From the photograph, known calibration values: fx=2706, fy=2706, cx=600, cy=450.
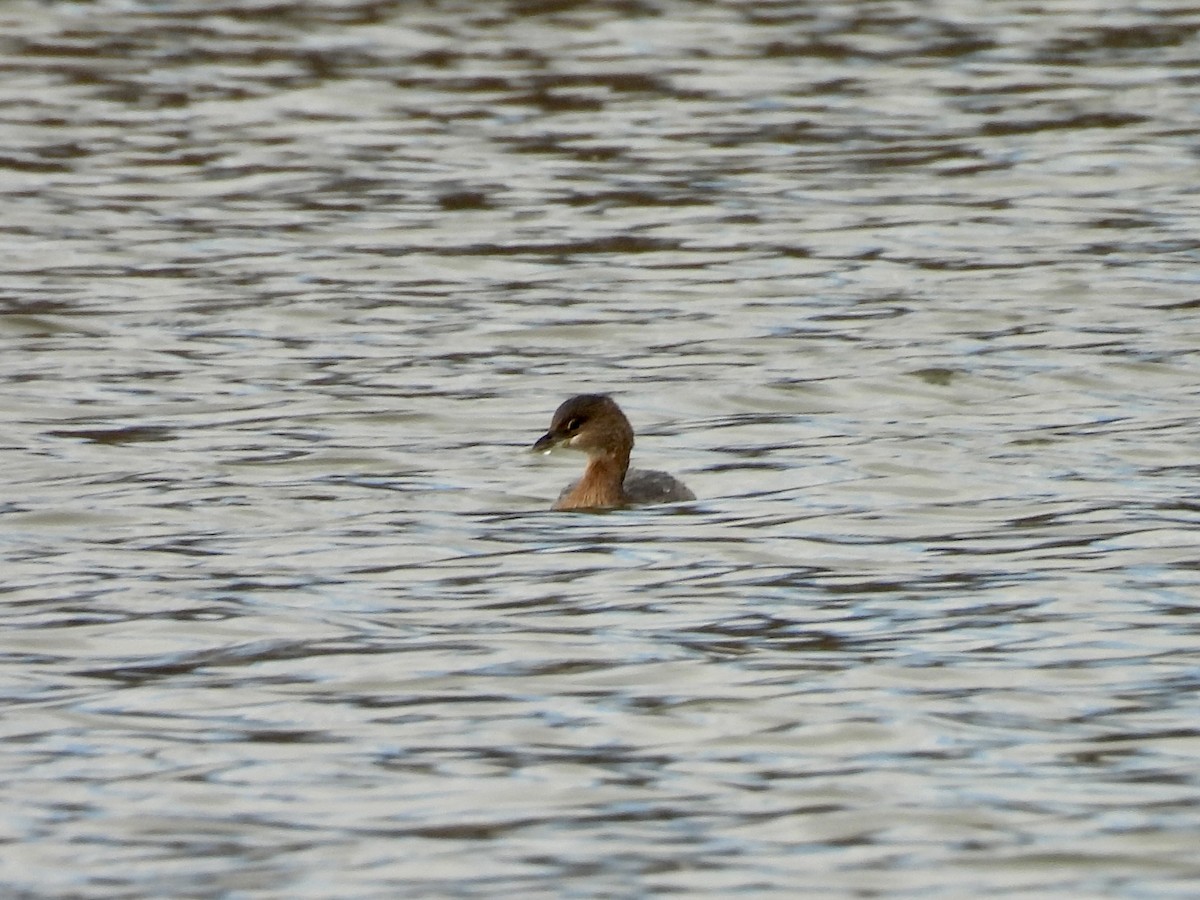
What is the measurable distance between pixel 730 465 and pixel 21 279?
6.01 meters

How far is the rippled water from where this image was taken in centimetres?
733

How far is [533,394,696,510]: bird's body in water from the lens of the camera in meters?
11.6

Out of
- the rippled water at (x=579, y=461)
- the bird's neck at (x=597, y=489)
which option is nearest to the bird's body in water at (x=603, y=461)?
the bird's neck at (x=597, y=489)

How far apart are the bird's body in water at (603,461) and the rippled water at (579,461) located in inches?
7.4

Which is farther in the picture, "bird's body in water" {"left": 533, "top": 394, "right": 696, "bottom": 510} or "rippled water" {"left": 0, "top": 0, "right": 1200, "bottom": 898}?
"bird's body in water" {"left": 533, "top": 394, "right": 696, "bottom": 510}

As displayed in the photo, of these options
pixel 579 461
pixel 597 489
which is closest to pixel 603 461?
pixel 597 489

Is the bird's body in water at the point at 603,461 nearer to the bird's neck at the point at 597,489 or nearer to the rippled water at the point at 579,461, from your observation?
the bird's neck at the point at 597,489

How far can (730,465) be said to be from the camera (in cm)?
A: 1242

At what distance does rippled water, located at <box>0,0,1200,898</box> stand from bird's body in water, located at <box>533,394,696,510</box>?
19 centimetres

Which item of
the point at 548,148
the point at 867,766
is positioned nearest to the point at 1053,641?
the point at 867,766

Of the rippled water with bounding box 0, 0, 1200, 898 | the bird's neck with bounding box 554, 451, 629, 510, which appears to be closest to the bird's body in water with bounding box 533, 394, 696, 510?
the bird's neck with bounding box 554, 451, 629, 510

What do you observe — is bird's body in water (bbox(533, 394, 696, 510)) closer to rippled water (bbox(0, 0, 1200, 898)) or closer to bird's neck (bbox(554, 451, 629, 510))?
bird's neck (bbox(554, 451, 629, 510))

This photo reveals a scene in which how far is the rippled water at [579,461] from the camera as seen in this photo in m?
7.33

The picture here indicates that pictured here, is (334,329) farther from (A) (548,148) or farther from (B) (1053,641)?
(B) (1053,641)
